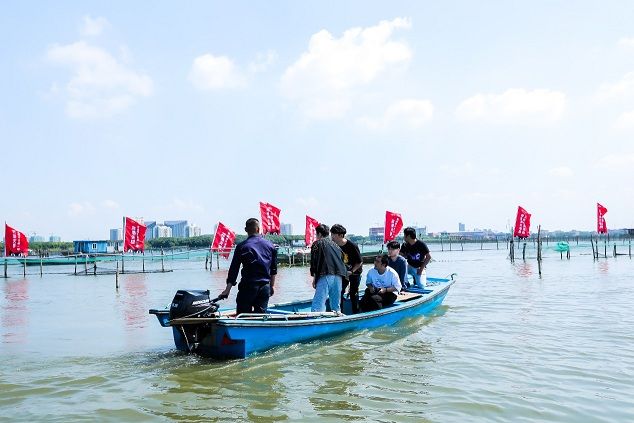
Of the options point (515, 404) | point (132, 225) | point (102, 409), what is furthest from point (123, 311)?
point (132, 225)

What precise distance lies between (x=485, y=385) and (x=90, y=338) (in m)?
7.36

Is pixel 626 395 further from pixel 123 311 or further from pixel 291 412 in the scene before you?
pixel 123 311

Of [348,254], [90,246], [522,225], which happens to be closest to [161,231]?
[90,246]

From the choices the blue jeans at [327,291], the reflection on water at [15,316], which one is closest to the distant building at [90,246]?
the reflection on water at [15,316]

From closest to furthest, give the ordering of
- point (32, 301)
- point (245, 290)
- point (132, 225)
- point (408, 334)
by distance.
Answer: point (245, 290) → point (408, 334) → point (32, 301) → point (132, 225)

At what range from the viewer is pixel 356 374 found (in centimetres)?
696

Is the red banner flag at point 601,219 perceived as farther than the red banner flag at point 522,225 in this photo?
Yes

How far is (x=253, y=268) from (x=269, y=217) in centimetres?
2893

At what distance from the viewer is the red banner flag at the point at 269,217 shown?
36.5 metres

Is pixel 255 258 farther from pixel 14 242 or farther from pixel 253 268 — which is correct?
pixel 14 242

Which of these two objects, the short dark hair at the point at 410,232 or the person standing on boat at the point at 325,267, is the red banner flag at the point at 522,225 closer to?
the short dark hair at the point at 410,232

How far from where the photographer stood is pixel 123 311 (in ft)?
48.4

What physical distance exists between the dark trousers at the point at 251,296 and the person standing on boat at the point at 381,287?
9.98ft

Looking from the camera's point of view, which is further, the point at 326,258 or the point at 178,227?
the point at 178,227
